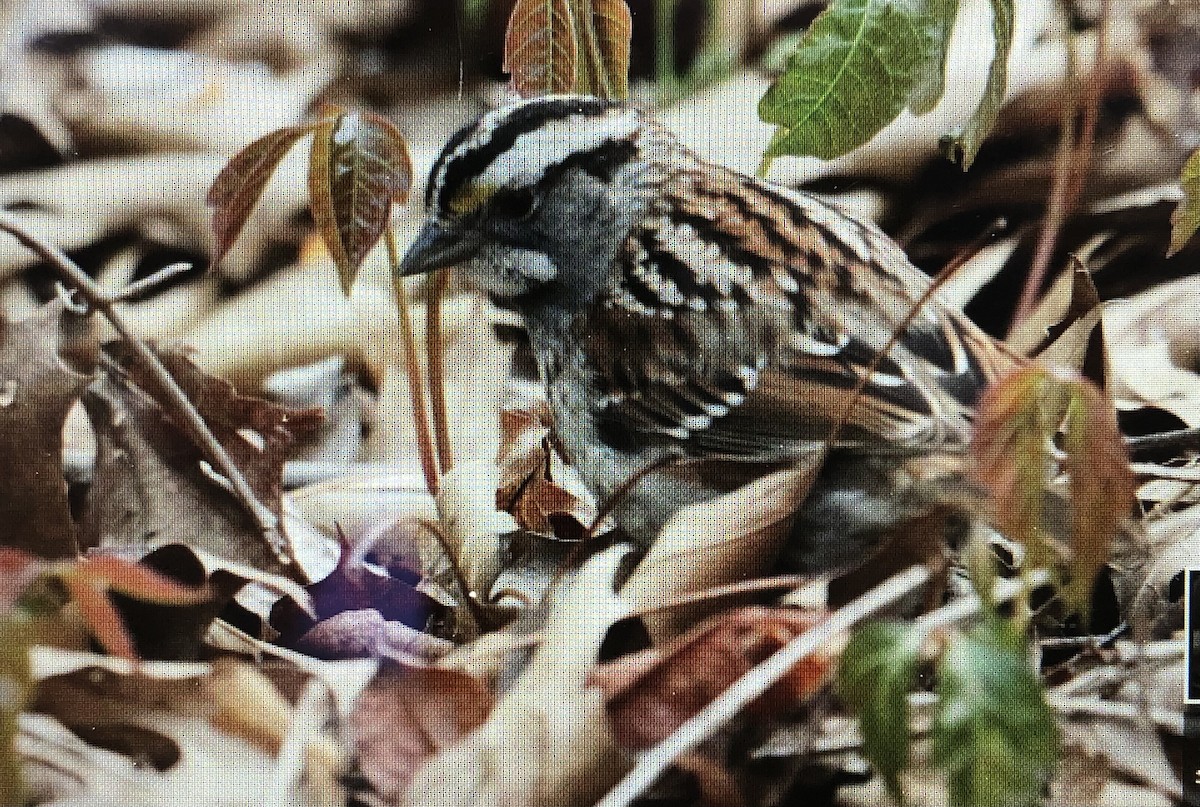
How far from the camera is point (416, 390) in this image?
2.93ft

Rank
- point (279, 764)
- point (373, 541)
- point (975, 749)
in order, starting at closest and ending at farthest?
1. point (975, 749)
2. point (279, 764)
3. point (373, 541)

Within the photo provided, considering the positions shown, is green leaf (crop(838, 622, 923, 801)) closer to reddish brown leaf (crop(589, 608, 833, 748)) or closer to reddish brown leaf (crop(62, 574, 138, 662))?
reddish brown leaf (crop(589, 608, 833, 748))

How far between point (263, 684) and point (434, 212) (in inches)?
14.5

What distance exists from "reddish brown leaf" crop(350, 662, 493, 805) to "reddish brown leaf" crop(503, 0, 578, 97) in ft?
1.43

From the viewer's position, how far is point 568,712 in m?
0.76

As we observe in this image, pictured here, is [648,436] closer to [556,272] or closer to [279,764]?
[556,272]

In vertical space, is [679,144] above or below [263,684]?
above

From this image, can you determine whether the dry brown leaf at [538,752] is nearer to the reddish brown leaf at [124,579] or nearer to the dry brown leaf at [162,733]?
the dry brown leaf at [162,733]

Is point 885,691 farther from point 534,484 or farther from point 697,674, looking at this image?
point 534,484

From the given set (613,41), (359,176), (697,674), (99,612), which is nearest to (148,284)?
(359,176)

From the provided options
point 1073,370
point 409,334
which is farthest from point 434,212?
point 1073,370

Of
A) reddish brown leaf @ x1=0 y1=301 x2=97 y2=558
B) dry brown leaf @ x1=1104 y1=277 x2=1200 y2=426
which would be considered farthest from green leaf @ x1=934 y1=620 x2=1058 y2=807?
reddish brown leaf @ x1=0 y1=301 x2=97 y2=558

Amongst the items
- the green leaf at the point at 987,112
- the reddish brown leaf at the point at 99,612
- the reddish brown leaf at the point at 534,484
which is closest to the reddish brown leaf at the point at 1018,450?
the green leaf at the point at 987,112

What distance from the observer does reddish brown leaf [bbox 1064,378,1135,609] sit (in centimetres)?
72
